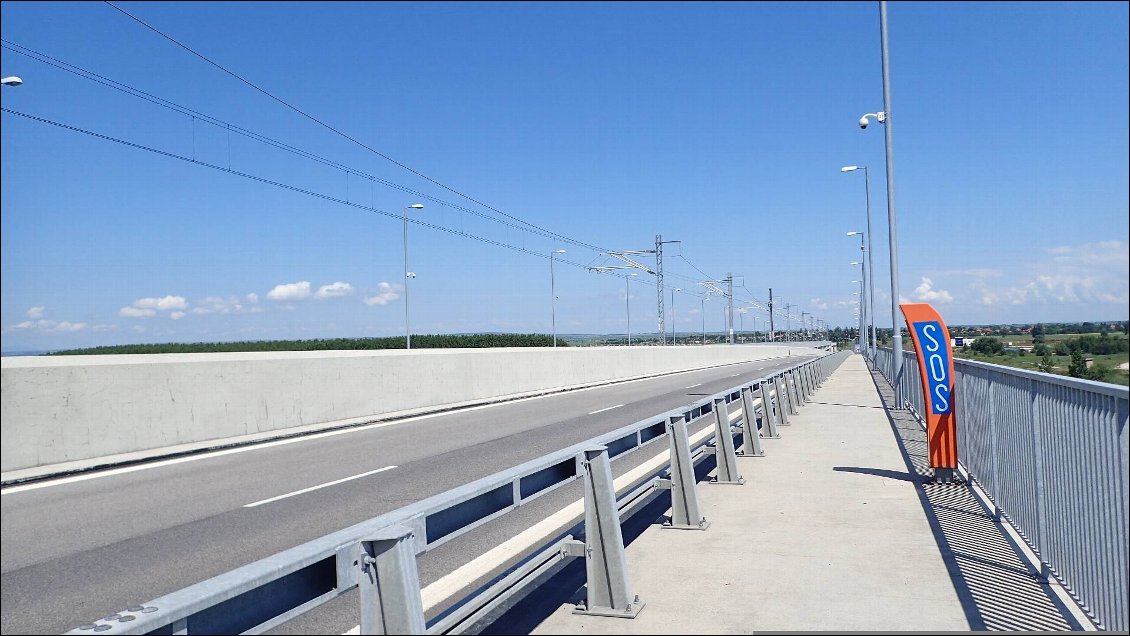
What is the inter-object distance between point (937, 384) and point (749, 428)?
9.10 feet

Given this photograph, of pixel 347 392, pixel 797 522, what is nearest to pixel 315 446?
pixel 347 392

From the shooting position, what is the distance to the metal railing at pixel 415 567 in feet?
7.27

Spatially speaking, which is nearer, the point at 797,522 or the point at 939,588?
the point at 939,588

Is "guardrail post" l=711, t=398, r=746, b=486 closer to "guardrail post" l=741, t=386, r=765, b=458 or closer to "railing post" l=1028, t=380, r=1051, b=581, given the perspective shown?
"guardrail post" l=741, t=386, r=765, b=458

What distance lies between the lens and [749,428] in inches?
465

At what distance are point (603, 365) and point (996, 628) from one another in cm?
A: 3289

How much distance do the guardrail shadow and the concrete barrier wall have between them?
4.77 meters

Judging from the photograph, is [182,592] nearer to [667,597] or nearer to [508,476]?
[508,476]

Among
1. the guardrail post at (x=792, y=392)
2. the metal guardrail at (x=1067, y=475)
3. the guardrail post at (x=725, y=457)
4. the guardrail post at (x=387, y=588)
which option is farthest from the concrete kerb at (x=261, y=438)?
the guardrail post at (x=792, y=392)

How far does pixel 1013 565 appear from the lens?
6.42m

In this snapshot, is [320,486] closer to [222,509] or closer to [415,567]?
[222,509]

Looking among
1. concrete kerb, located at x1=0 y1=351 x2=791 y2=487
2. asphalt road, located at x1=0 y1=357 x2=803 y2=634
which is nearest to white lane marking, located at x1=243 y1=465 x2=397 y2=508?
asphalt road, located at x1=0 y1=357 x2=803 y2=634

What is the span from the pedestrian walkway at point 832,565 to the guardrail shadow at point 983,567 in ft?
0.04

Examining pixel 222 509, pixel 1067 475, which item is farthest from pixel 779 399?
pixel 1067 475
